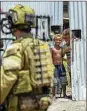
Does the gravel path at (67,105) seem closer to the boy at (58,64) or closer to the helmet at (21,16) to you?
the boy at (58,64)

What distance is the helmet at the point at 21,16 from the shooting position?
4.10m

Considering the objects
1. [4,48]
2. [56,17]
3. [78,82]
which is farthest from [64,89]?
[4,48]

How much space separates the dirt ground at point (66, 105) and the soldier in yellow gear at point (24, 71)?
13.6 feet

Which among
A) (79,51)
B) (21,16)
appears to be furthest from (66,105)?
(21,16)

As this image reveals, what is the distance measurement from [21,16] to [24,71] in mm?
483

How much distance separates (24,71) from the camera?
3.97m

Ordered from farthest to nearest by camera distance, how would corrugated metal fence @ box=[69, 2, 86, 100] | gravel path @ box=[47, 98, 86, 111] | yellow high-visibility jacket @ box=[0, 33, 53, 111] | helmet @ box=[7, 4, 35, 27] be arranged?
corrugated metal fence @ box=[69, 2, 86, 100]
gravel path @ box=[47, 98, 86, 111]
helmet @ box=[7, 4, 35, 27]
yellow high-visibility jacket @ box=[0, 33, 53, 111]

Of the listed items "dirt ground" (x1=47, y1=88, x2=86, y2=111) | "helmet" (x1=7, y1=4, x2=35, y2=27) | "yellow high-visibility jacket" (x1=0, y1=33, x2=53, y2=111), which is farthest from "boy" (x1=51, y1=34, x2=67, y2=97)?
"yellow high-visibility jacket" (x1=0, y1=33, x2=53, y2=111)

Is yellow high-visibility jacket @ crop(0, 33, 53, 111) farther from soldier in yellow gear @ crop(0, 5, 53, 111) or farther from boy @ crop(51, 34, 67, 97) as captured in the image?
boy @ crop(51, 34, 67, 97)

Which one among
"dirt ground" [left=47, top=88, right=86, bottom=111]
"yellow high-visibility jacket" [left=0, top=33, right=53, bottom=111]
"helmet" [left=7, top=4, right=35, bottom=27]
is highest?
"helmet" [left=7, top=4, right=35, bottom=27]

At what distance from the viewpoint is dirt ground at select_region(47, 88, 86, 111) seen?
27.2ft

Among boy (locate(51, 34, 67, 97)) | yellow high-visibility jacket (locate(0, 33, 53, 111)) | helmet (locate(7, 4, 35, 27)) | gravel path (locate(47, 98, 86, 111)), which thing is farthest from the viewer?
boy (locate(51, 34, 67, 97))

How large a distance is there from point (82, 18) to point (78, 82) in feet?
4.00

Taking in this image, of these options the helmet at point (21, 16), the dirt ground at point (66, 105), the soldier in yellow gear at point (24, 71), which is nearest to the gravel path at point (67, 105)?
the dirt ground at point (66, 105)
